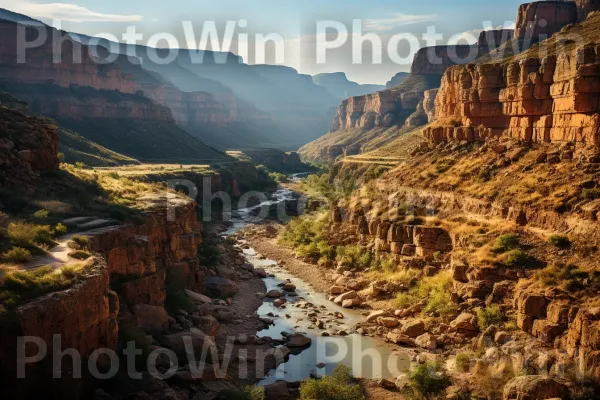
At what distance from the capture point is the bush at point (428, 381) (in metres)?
21.3

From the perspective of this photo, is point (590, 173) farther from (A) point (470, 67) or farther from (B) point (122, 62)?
(B) point (122, 62)

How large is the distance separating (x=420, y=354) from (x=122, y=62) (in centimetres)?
15981

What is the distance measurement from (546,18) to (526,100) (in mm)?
58045

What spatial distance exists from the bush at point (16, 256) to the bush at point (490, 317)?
19.4 m

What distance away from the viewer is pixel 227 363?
78.1 feet

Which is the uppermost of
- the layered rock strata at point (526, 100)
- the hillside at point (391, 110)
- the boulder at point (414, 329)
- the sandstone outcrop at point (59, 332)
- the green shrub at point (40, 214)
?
the hillside at point (391, 110)

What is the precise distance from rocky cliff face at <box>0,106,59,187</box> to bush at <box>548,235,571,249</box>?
26.5 m

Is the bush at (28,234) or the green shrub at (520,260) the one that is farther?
the green shrub at (520,260)

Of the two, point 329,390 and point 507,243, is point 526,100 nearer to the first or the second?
point 507,243

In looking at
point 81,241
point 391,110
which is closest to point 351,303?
point 81,241

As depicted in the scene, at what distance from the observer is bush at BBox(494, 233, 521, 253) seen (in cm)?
2842

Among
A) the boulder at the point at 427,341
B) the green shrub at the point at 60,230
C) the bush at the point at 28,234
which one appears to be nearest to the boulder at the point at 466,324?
the boulder at the point at 427,341

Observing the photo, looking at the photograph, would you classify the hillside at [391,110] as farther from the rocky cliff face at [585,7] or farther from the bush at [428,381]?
the bush at [428,381]

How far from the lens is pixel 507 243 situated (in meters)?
28.6
